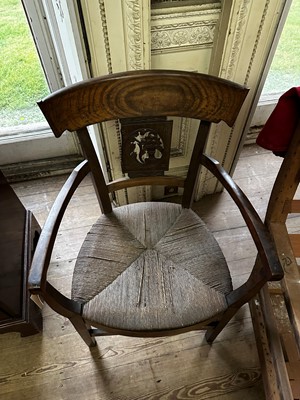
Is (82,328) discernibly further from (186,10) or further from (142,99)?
(186,10)

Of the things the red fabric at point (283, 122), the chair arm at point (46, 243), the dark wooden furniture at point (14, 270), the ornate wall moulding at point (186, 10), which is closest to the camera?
the chair arm at point (46, 243)

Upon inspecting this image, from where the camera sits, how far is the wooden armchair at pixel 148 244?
761 mm

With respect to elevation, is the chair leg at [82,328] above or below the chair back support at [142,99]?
below

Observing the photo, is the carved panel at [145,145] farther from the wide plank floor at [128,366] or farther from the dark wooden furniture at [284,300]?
the wide plank floor at [128,366]

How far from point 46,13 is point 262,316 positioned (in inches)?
Result: 51.6

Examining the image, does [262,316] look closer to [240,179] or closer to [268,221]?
[268,221]

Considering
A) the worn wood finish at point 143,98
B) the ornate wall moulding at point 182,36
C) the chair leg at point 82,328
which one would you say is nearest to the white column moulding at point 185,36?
the ornate wall moulding at point 182,36

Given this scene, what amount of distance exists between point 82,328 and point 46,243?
347mm

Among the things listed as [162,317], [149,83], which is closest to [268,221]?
[162,317]

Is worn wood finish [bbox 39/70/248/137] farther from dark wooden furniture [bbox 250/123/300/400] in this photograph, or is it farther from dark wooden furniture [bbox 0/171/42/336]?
dark wooden furniture [bbox 0/171/42/336]

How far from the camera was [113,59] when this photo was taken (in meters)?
0.92

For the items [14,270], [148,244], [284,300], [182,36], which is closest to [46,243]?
[148,244]

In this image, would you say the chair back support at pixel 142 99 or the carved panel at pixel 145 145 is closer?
the chair back support at pixel 142 99

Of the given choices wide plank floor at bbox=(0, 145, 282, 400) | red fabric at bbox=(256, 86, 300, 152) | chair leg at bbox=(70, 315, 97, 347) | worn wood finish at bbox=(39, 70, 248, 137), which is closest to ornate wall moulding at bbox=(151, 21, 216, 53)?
worn wood finish at bbox=(39, 70, 248, 137)
